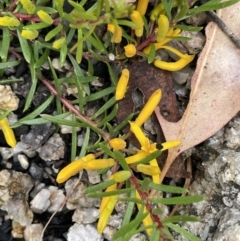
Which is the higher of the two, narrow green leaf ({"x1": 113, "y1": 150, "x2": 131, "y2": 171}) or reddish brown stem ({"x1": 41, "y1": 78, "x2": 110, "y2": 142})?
narrow green leaf ({"x1": 113, "y1": 150, "x2": 131, "y2": 171})

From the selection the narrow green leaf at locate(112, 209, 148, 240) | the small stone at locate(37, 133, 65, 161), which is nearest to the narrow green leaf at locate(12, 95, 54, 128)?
the small stone at locate(37, 133, 65, 161)

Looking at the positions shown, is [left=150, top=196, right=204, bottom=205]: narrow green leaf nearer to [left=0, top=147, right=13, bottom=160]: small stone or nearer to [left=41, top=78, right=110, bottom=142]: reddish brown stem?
[left=41, top=78, right=110, bottom=142]: reddish brown stem

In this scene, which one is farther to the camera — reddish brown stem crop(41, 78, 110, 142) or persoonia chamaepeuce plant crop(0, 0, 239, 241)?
reddish brown stem crop(41, 78, 110, 142)

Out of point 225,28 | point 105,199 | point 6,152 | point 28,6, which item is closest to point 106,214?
point 105,199

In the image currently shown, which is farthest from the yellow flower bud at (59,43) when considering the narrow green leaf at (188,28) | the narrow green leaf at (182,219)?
the narrow green leaf at (182,219)

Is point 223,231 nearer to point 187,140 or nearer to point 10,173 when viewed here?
point 187,140

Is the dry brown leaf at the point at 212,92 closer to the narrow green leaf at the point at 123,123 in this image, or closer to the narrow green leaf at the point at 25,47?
the narrow green leaf at the point at 123,123

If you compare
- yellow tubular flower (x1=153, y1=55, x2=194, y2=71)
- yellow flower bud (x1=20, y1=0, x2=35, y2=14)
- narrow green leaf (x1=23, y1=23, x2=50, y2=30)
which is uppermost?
yellow flower bud (x1=20, y1=0, x2=35, y2=14)
